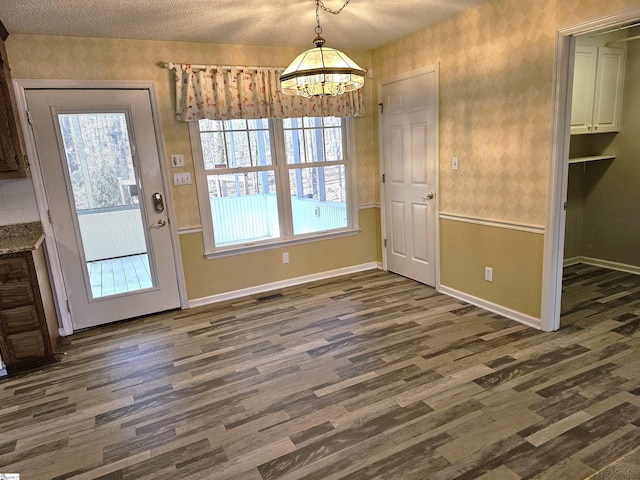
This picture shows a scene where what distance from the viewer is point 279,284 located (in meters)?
4.50

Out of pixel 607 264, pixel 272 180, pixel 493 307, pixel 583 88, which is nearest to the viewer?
pixel 493 307

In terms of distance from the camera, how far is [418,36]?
388 centimetres

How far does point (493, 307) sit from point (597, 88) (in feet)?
8.03

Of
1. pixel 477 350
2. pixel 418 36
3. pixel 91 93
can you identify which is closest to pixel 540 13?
pixel 418 36

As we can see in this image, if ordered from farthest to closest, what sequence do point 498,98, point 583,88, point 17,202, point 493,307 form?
1. point 583,88
2. point 493,307
3. point 17,202
4. point 498,98

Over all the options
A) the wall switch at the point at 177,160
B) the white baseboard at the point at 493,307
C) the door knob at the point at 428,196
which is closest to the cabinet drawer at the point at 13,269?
the wall switch at the point at 177,160

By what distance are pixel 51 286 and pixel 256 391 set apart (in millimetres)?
2166

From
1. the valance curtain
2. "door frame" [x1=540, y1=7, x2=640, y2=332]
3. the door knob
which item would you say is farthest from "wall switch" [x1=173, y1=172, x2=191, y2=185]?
"door frame" [x1=540, y1=7, x2=640, y2=332]

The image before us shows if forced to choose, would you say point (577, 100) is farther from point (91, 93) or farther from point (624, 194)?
point (91, 93)

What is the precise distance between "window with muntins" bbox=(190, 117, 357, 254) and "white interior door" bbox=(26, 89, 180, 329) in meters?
0.45

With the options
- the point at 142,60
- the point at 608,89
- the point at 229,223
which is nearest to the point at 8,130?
the point at 142,60

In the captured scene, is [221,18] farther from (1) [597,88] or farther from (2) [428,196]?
(1) [597,88]

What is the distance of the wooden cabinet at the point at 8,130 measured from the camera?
3.01m

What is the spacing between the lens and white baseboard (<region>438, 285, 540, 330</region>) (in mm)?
3258
